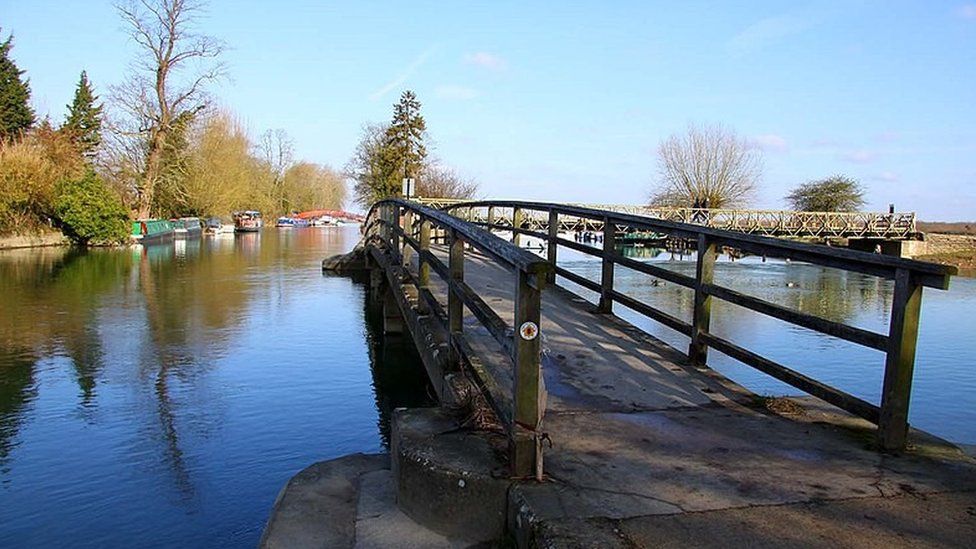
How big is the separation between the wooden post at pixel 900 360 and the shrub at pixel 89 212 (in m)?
32.9

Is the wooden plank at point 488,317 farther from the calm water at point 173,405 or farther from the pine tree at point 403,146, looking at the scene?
the pine tree at point 403,146

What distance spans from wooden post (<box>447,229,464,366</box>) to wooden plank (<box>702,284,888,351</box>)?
1.81 metres

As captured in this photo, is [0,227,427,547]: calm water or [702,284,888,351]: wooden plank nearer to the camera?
[702,284,888,351]: wooden plank

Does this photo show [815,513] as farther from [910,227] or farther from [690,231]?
[910,227]

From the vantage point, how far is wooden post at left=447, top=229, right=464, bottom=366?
475 cm

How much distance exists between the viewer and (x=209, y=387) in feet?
27.5

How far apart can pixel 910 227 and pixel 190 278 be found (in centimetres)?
4543

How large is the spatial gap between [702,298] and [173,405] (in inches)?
219

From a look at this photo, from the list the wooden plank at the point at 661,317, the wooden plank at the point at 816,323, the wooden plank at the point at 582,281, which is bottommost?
the wooden plank at the point at 661,317

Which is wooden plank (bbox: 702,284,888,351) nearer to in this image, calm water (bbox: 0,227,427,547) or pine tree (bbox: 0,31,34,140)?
calm water (bbox: 0,227,427,547)

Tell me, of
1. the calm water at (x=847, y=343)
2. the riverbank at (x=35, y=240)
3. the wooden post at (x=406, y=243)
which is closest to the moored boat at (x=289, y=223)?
the riverbank at (x=35, y=240)

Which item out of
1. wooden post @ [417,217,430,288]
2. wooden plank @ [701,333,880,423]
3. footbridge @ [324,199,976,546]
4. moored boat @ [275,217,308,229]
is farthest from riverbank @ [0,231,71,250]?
moored boat @ [275,217,308,229]

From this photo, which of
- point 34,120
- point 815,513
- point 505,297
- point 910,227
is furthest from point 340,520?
point 34,120

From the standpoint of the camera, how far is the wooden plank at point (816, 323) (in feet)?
12.3
